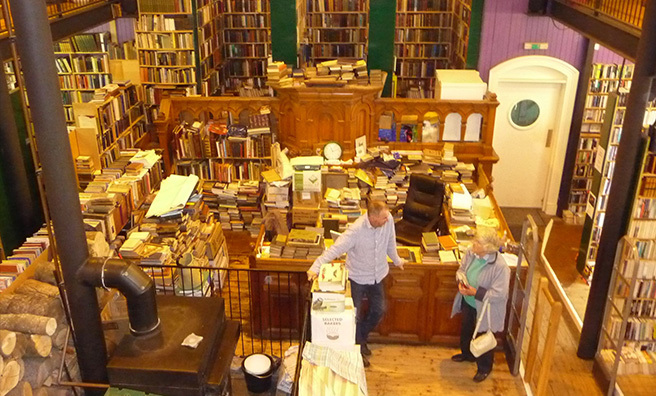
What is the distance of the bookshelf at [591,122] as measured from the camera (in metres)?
8.91

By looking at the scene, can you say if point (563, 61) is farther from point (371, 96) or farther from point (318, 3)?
point (318, 3)

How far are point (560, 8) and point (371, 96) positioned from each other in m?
2.83

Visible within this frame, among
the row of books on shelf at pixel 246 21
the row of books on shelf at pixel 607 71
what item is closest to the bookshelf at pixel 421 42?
the row of books on shelf at pixel 246 21

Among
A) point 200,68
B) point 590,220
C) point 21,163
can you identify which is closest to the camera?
point 21,163

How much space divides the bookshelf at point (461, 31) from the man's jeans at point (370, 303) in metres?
4.93

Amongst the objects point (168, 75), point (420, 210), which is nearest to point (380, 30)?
point (420, 210)

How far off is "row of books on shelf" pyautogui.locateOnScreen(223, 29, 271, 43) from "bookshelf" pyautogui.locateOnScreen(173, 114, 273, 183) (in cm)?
472

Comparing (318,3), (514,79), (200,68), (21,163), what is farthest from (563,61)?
(21,163)

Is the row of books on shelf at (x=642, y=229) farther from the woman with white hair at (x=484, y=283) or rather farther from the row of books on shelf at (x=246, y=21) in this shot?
the row of books on shelf at (x=246, y=21)

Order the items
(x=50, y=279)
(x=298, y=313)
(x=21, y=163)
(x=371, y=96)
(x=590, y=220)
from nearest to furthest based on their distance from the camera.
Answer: (x=50, y=279), (x=298, y=313), (x=21, y=163), (x=590, y=220), (x=371, y=96)

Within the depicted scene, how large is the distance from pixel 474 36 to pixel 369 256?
5044mm

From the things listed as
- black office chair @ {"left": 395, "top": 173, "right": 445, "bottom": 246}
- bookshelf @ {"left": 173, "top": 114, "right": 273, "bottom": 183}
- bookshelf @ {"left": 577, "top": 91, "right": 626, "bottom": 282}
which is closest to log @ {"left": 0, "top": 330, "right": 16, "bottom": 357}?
black office chair @ {"left": 395, "top": 173, "right": 445, "bottom": 246}

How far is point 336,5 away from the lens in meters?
12.2

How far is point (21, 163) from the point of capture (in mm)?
7090
